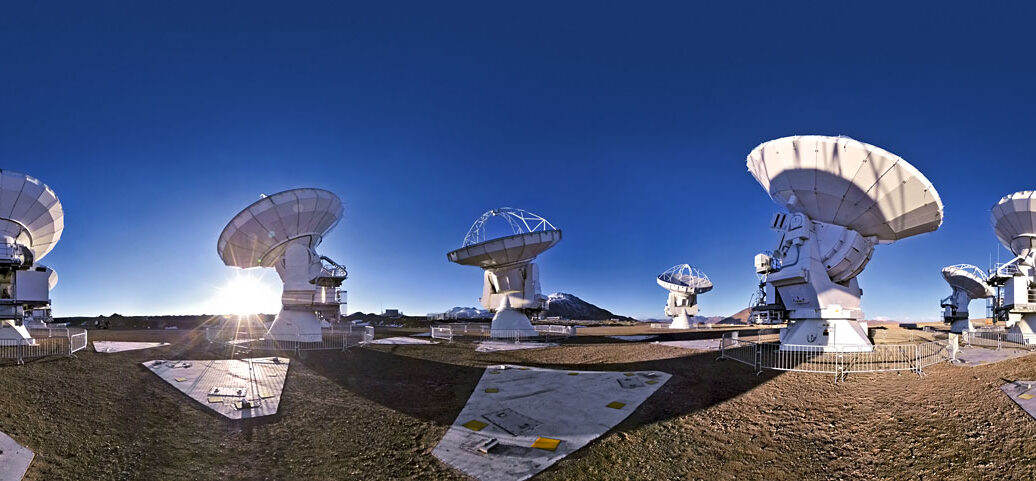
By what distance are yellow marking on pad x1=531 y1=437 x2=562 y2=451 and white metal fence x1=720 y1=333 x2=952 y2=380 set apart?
9713 mm

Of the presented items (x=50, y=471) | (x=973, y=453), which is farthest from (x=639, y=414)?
(x=50, y=471)

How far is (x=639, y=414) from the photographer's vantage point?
12.0 m

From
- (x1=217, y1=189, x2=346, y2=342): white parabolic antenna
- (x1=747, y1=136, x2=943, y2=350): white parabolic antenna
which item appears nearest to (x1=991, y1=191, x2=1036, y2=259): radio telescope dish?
(x1=747, y1=136, x2=943, y2=350): white parabolic antenna

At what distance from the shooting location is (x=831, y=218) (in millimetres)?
22375

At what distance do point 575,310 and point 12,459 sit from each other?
13526 centimetres

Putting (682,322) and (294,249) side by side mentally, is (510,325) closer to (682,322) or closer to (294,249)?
(294,249)

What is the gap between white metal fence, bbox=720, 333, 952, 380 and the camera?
17172 millimetres

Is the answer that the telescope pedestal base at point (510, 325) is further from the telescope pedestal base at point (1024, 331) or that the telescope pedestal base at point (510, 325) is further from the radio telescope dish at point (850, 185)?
the telescope pedestal base at point (1024, 331)

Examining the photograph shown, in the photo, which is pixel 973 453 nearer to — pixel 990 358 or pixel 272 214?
pixel 990 358

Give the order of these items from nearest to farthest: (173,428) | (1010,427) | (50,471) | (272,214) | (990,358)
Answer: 1. (50,471)
2. (1010,427)
3. (173,428)
4. (990,358)
5. (272,214)

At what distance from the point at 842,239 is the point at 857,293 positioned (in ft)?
8.68

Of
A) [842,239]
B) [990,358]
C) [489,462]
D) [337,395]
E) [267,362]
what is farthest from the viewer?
[842,239]

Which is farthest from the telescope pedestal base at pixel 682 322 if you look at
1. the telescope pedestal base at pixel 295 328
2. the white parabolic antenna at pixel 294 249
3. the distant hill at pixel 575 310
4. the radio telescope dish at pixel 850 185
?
the distant hill at pixel 575 310

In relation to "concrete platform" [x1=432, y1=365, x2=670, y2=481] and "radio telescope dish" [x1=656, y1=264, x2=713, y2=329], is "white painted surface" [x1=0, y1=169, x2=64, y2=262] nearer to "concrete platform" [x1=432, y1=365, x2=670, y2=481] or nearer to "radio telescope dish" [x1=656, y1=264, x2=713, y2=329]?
"concrete platform" [x1=432, y1=365, x2=670, y2=481]
